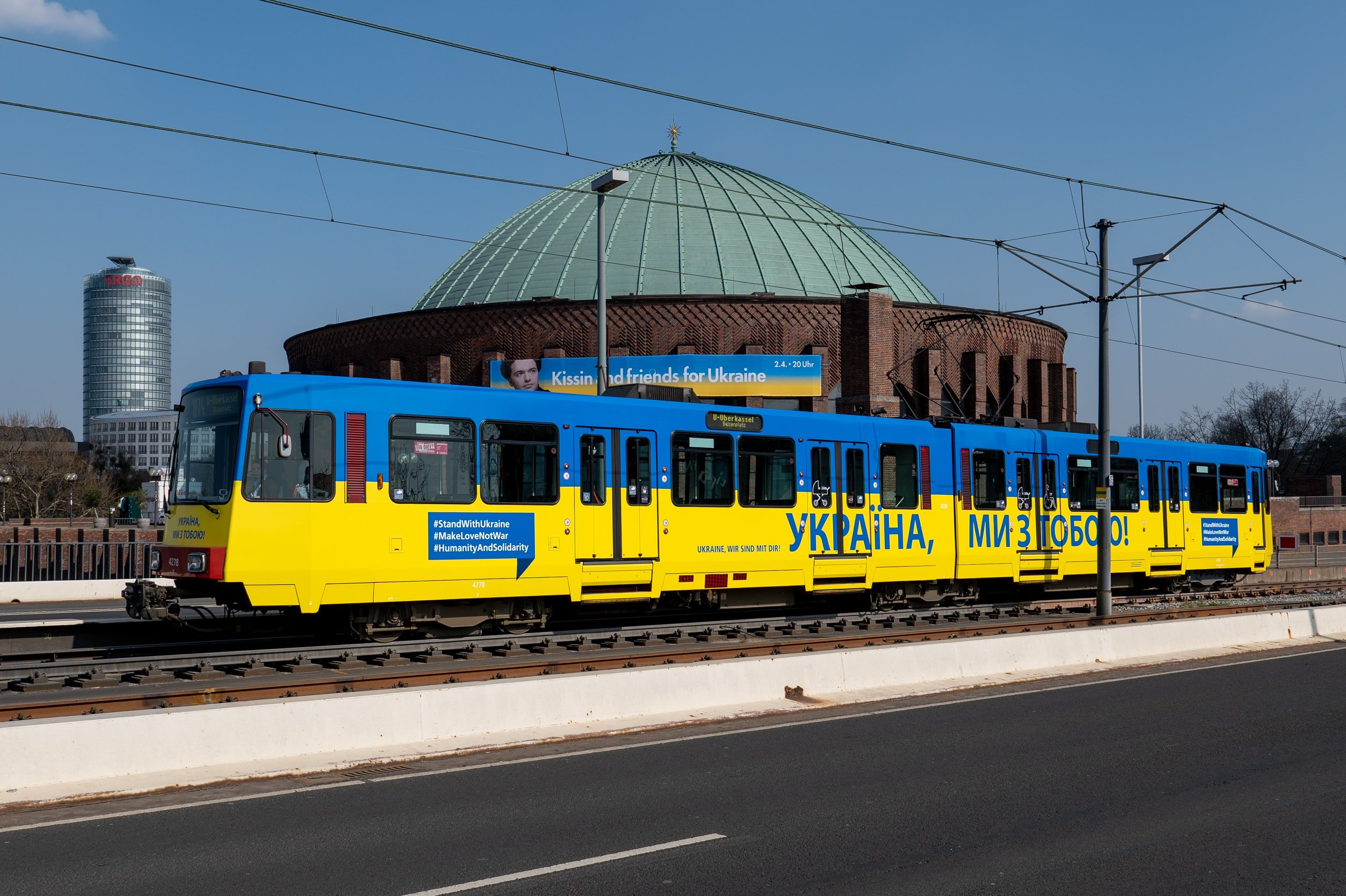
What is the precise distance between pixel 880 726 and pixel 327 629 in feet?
27.2

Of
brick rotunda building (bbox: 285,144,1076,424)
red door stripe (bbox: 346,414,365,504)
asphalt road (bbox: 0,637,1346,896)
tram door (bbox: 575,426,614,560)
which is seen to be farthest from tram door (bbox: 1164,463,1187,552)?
red door stripe (bbox: 346,414,365,504)

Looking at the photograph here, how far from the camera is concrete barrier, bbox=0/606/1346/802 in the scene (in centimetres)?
812

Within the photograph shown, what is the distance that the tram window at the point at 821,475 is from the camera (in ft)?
64.7

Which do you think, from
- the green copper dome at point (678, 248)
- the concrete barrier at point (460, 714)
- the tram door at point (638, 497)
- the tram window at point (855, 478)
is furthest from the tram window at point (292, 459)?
the green copper dome at point (678, 248)

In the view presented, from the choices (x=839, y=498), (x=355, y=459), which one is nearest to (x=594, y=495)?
(x=355, y=459)

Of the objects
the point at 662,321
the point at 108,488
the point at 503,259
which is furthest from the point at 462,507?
the point at 108,488

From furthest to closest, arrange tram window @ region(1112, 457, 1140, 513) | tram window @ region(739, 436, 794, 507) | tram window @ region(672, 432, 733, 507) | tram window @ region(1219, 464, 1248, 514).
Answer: tram window @ region(1219, 464, 1248, 514)
tram window @ region(1112, 457, 1140, 513)
tram window @ region(739, 436, 794, 507)
tram window @ region(672, 432, 733, 507)

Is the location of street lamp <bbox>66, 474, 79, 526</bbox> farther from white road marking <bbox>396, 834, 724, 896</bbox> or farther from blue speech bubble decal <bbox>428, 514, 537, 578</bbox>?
white road marking <bbox>396, 834, 724, 896</bbox>

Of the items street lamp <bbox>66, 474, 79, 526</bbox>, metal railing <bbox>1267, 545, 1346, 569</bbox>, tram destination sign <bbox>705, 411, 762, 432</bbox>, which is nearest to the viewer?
tram destination sign <bbox>705, 411, 762, 432</bbox>

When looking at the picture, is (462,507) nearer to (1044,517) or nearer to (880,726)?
(880,726)

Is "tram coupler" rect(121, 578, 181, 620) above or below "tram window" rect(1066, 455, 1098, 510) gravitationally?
below

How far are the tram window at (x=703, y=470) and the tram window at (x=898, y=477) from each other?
3408mm

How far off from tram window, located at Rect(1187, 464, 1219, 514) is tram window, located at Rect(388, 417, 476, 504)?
17.8m

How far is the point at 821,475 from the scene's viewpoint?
19828 millimetres
